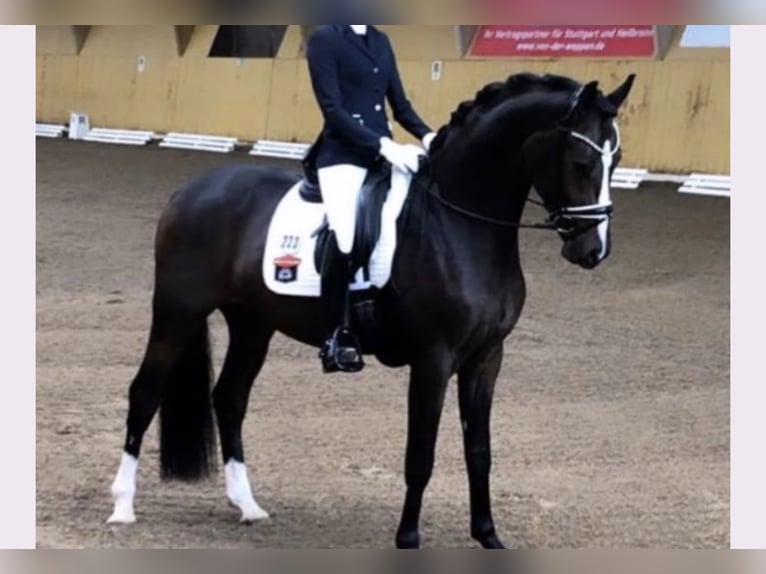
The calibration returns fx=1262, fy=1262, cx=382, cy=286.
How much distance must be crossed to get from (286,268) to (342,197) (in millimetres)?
423

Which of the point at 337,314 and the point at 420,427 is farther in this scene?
the point at 337,314

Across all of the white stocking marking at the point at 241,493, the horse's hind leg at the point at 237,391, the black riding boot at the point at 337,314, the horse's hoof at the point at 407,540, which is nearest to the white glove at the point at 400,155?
the black riding boot at the point at 337,314

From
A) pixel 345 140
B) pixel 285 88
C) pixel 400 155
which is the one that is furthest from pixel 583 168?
pixel 285 88

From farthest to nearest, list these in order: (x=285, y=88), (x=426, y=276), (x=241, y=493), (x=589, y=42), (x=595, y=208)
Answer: (x=285, y=88)
(x=589, y=42)
(x=241, y=493)
(x=426, y=276)
(x=595, y=208)

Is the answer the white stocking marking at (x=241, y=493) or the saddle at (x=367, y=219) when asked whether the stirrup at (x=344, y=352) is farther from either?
the white stocking marking at (x=241, y=493)

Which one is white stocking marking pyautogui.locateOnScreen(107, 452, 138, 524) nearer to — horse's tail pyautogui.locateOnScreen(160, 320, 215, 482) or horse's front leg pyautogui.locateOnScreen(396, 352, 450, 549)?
horse's tail pyautogui.locateOnScreen(160, 320, 215, 482)

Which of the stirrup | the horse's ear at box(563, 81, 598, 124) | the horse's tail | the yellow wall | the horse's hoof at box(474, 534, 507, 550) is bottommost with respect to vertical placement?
the horse's hoof at box(474, 534, 507, 550)

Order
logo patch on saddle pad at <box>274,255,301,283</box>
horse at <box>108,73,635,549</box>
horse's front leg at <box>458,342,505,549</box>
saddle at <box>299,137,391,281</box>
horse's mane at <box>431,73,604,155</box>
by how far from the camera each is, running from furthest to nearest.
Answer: logo patch on saddle pad at <box>274,255,301,283</box>, horse's front leg at <box>458,342,505,549</box>, saddle at <box>299,137,391,281</box>, horse's mane at <box>431,73,604,155</box>, horse at <box>108,73,635,549</box>

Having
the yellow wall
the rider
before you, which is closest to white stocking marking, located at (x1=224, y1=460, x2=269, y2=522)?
the rider

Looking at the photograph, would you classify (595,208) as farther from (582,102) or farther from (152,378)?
(152,378)

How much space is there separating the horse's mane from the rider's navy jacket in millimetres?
193

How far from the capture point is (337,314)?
4.73 metres

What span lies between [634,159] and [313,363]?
8.56 metres

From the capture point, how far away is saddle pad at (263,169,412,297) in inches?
183
